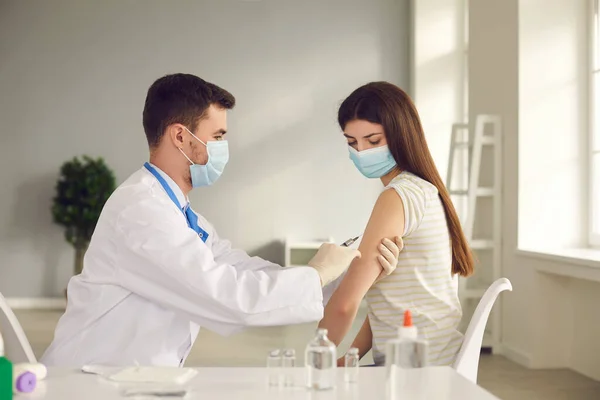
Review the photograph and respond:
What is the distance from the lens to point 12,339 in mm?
1815

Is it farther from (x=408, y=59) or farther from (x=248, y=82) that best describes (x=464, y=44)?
(x=248, y=82)

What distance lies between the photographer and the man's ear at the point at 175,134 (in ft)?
7.00

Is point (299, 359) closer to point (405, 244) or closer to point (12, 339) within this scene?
point (405, 244)

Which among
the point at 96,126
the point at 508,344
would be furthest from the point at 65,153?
the point at 508,344

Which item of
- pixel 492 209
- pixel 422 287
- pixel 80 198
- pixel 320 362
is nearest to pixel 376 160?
pixel 422 287

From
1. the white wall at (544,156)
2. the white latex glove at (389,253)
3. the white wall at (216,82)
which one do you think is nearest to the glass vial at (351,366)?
the white latex glove at (389,253)

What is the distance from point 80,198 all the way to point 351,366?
20.8 feet

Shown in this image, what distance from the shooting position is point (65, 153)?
312 inches

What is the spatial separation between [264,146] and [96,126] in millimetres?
1686

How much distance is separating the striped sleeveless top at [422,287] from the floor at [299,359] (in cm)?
210

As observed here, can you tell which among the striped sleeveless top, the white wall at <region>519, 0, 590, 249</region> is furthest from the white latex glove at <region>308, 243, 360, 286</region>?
the white wall at <region>519, 0, 590, 249</region>

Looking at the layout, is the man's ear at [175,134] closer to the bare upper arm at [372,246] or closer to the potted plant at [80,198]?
the bare upper arm at [372,246]

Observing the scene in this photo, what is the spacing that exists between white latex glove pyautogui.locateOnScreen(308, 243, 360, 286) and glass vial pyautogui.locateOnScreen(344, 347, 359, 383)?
316mm

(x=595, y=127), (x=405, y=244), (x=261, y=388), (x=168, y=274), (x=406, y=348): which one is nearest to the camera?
(x=406, y=348)
